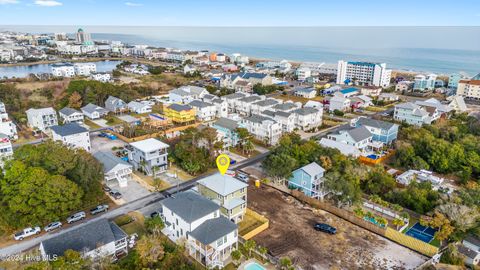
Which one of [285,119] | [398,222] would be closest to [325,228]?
[398,222]

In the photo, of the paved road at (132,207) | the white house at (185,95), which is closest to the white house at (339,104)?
the white house at (185,95)

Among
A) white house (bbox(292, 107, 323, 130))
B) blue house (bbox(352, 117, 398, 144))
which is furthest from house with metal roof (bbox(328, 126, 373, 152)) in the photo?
white house (bbox(292, 107, 323, 130))

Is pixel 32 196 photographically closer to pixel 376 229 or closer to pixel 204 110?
pixel 376 229

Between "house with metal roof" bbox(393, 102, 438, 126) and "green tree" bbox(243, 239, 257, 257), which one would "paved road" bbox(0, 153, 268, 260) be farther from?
"house with metal roof" bbox(393, 102, 438, 126)

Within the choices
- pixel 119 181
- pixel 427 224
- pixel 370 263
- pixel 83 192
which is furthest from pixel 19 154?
pixel 427 224

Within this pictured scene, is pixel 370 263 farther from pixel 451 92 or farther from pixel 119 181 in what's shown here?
pixel 451 92

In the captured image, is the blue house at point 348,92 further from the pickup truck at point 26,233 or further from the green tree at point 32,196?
the pickup truck at point 26,233
